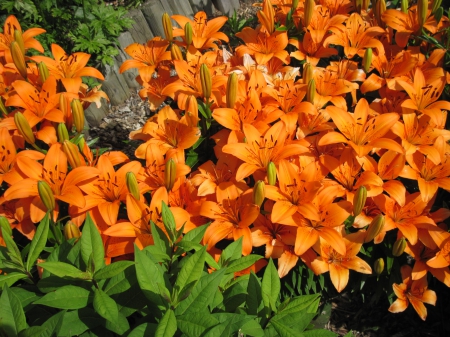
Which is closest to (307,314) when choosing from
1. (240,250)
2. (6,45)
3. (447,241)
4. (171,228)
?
(240,250)

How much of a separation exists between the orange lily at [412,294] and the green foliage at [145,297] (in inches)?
29.6

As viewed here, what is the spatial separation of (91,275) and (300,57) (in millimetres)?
1495

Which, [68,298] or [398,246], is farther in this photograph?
[398,246]

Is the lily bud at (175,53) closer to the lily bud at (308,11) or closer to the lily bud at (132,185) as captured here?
the lily bud at (308,11)

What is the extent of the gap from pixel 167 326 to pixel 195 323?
81mm

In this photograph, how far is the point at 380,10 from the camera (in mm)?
2221

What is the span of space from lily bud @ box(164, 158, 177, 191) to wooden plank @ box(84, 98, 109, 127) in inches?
81.9

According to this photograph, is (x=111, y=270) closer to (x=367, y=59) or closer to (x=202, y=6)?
(x=367, y=59)

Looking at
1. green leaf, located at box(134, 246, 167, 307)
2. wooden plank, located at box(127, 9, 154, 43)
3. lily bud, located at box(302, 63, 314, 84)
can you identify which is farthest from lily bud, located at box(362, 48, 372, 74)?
wooden plank, located at box(127, 9, 154, 43)

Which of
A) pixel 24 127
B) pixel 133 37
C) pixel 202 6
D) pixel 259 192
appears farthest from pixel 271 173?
pixel 202 6

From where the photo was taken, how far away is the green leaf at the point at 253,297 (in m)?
1.30

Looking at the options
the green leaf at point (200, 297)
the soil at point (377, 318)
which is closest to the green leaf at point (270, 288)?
the green leaf at point (200, 297)

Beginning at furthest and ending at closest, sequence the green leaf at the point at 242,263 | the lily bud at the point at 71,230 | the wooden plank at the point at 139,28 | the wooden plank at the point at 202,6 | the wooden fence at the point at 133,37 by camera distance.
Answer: the wooden plank at the point at 202,6
the wooden plank at the point at 139,28
the wooden fence at the point at 133,37
the lily bud at the point at 71,230
the green leaf at the point at 242,263

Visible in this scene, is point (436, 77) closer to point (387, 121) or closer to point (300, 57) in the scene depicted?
point (387, 121)
